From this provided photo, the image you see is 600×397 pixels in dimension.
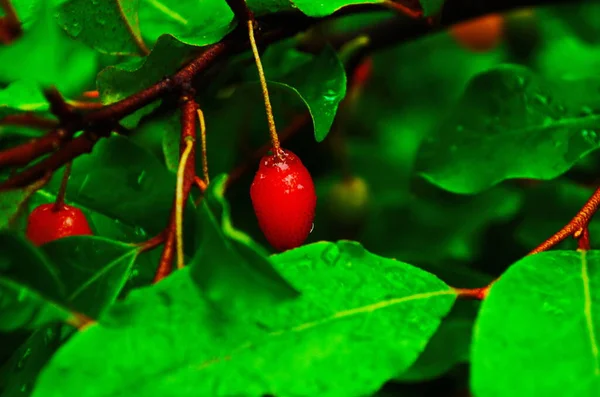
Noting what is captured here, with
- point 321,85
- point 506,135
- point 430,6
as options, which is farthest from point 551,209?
point 321,85

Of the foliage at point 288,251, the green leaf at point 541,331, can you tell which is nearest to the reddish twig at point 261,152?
the foliage at point 288,251

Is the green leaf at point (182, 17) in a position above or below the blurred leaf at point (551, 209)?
above

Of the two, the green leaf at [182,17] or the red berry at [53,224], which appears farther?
the green leaf at [182,17]

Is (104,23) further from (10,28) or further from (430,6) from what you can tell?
(430,6)

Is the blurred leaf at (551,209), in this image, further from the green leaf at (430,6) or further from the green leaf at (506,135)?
the green leaf at (430,6)

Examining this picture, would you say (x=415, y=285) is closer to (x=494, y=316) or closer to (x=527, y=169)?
(x=494, y=316)

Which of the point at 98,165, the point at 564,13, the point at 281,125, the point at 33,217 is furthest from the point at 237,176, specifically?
the point at 564,13

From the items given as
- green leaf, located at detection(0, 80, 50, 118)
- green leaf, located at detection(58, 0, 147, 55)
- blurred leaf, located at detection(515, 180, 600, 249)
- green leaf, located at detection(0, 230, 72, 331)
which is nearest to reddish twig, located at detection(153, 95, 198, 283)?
green leaf, located at detection(0, 230, 72, 331)
